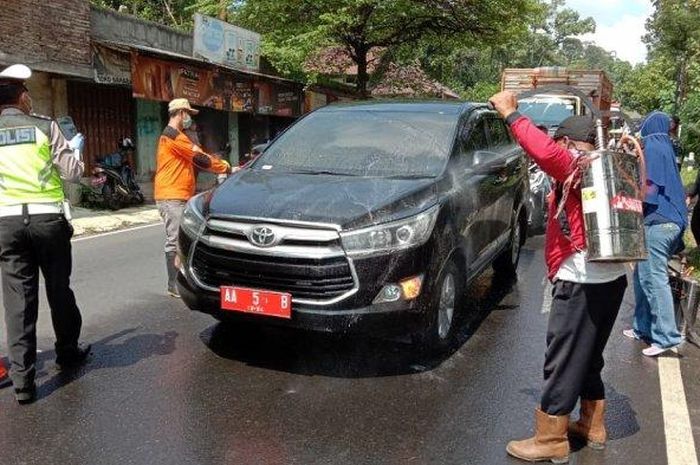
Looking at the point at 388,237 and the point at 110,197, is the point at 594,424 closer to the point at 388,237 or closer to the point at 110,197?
the point at 388,237

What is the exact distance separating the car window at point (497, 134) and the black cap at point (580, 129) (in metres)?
2.83

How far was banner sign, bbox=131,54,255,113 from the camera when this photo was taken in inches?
536

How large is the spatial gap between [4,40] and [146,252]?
17.3 feet

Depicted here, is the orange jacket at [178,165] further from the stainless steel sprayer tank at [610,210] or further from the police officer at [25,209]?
the stainless steel sprayer tank at [610,210]

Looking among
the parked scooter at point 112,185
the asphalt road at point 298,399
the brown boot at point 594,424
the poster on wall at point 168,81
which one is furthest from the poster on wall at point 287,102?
the brown boot at point 594,424

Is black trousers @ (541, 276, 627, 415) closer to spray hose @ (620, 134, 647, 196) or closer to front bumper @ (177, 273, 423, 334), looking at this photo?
spray hose @ (620, 134, 647, 196)

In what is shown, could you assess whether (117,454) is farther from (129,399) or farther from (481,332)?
(481,332)

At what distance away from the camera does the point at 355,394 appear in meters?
3.96

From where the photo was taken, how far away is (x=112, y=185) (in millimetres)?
12891

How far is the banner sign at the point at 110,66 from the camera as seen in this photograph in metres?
13.0

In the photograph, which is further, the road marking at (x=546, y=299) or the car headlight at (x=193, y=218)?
the road marking at (x=546, y=299)

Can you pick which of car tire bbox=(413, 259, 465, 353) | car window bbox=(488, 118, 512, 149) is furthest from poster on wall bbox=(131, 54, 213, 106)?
car tire bbox=(413, 259, 465, 353)

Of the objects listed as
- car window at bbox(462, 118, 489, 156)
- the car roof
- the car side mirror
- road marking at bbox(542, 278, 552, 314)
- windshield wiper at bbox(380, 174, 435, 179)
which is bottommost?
road marking at bbox(542, 278, 552, 314)

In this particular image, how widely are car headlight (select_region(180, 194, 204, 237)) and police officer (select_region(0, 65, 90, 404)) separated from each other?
0.78 m
